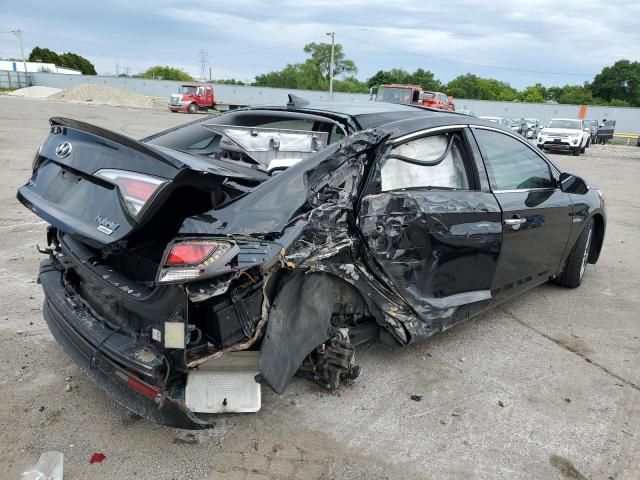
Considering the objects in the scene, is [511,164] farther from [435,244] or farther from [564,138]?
[564,138]

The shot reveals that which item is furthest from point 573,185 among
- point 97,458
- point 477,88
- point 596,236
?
point 477,88

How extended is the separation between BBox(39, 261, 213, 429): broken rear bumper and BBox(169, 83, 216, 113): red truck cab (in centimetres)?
3565

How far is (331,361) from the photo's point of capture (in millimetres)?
3000

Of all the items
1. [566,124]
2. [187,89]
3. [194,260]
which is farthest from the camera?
[187,89]

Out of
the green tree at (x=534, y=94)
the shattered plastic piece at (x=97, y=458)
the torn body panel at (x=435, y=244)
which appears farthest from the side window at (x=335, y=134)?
the green tree at (x=534, y=94)

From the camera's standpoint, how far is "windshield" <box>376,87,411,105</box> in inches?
927

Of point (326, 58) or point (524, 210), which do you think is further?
point (326, 58)

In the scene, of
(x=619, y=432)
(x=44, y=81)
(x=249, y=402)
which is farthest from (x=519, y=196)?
(x=44, y=81)

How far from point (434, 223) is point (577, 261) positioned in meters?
2.59

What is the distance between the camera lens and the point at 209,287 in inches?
84.8

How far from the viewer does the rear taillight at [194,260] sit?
6.93 feet

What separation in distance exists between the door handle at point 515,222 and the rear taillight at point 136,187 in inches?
95.1

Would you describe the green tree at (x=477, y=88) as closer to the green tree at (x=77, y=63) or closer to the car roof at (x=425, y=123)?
the green tree at (x=77, y=63)

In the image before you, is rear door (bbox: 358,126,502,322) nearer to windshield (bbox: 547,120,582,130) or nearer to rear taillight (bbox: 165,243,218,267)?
rear taillight (bbox: 165,243,218,267)
